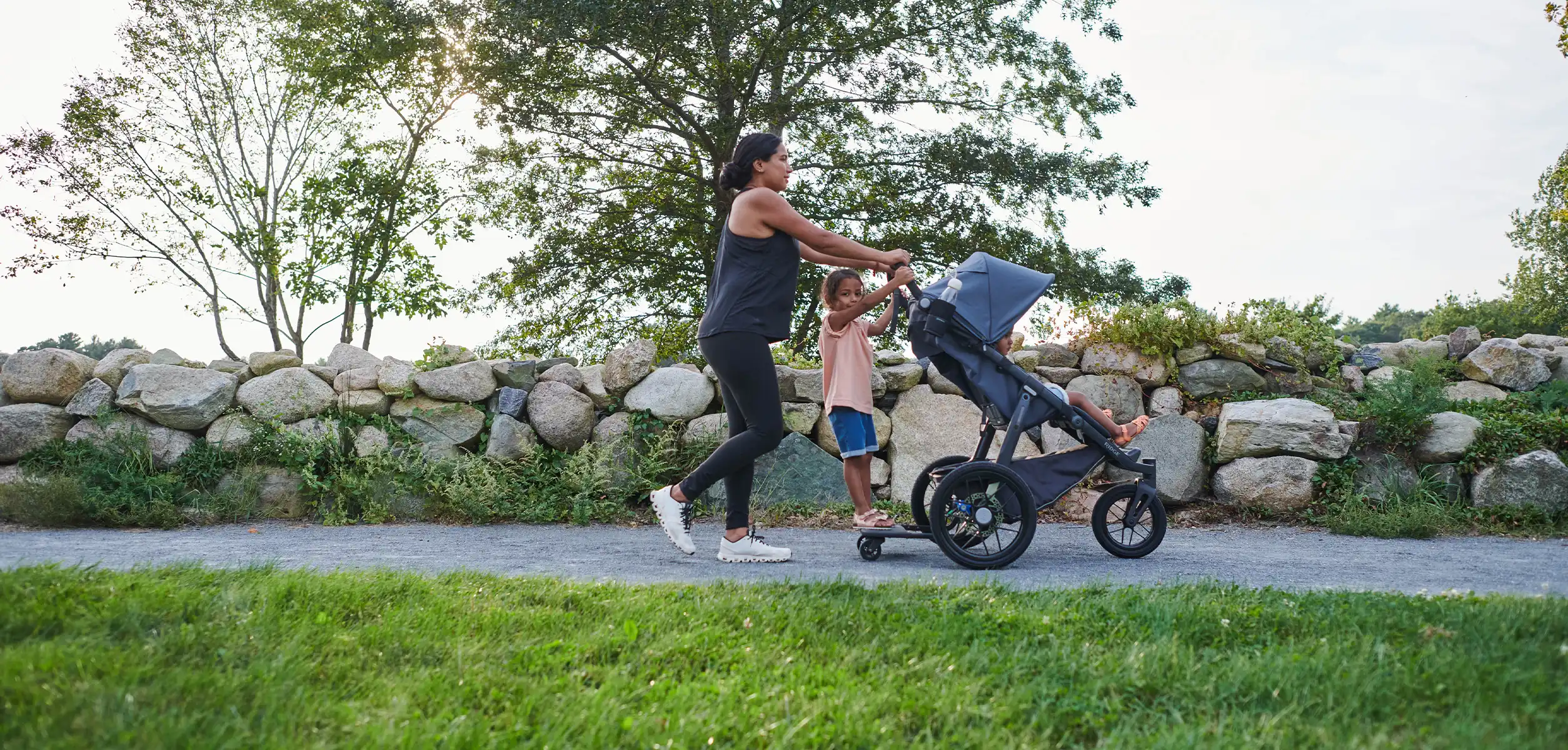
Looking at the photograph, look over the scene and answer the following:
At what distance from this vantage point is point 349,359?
321 inches

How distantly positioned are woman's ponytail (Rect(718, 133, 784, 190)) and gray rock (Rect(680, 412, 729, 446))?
9.42 ft

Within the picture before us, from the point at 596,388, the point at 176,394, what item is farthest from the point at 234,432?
the point at 596,388

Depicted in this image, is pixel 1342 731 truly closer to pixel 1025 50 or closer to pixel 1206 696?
pixel 1206 696

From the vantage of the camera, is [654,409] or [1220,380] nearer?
[654,409]

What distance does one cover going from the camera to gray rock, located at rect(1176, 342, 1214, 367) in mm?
8086

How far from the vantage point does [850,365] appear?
217 inches

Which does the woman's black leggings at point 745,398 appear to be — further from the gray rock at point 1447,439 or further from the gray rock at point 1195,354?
the gray rock at point 1447,439

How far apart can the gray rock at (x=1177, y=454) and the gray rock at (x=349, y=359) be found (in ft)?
19.6

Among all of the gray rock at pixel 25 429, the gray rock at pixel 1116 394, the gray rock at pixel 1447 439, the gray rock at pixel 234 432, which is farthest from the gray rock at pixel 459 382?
the gray rock at pixel 1447 439

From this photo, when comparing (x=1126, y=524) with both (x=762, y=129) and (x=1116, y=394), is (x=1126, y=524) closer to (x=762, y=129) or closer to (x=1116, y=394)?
(x=1116, y=394)

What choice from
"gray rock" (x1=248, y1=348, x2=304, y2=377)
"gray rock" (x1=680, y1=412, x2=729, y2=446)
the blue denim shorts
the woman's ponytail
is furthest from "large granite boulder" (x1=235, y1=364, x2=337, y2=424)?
the woman's ponytail

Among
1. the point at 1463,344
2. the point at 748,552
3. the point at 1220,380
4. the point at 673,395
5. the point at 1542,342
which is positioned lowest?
the point at 748,552

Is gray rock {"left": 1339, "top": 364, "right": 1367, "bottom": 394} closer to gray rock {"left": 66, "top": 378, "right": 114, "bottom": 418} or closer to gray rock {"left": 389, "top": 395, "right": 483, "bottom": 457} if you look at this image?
gray rock {"left": 389, "top": 395, "right": 483, "bottom": 457}

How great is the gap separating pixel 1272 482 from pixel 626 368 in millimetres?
4682
